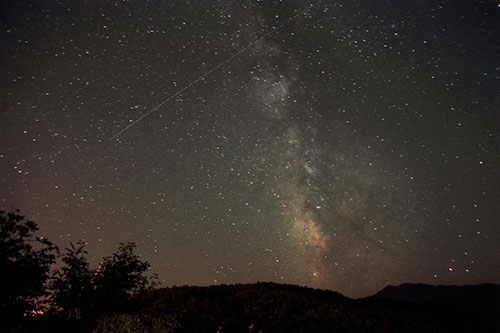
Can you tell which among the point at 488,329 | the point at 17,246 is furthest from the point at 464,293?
the point at 17,246

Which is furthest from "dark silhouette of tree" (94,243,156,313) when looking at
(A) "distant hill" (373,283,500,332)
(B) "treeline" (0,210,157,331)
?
(A) "distant hill" (373,283,500,332)

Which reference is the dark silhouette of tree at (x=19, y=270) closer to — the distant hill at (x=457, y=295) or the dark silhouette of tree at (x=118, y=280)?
the dark silhouette of tree at (x=118, y=280)

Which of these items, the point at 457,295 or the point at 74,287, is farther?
the point at 457,295

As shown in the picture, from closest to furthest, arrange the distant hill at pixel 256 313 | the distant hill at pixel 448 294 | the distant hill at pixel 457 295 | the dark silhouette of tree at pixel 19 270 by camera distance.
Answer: the dark silhouette of tree at pixel 19 270
the distant hill at pixel 256 313
the distant hill at pixel 457 295
the distant hill at pixel 448 294

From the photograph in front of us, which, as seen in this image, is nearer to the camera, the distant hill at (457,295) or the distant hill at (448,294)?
the distant hill at (457,295)

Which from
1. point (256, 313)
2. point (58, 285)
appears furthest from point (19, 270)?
point (256, 313)

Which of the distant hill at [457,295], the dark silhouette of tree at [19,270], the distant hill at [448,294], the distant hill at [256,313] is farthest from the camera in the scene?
the distant hill at [448,294]

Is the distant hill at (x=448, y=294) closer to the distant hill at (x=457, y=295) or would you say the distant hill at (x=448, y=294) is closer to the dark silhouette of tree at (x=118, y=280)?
the distant hill at (x=457, y=295)

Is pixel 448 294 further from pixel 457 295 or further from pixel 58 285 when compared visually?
pixel 58 285

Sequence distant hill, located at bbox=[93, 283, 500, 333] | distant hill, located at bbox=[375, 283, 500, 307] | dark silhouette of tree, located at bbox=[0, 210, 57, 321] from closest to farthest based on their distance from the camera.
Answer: dark silhouette of tree, located at bbox=[0, 210, 57, 321], distant hill, located at bbox=[93, 283, 500, 333], distant hill, located at bbox=[375, 283, 500, 307]

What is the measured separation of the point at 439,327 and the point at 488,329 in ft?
71.0

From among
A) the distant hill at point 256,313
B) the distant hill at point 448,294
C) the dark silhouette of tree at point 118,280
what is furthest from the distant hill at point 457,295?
the dark silhouette of tree at point 118,280

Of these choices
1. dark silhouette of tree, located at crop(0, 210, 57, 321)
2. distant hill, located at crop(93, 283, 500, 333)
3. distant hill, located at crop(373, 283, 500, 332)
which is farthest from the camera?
distant hill, located at crop(373, 283, 500, 332)

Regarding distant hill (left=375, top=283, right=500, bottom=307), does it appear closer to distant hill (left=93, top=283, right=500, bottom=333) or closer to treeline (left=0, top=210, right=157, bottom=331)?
distant hill (left=93, top=283, right=500, bottom=333)
